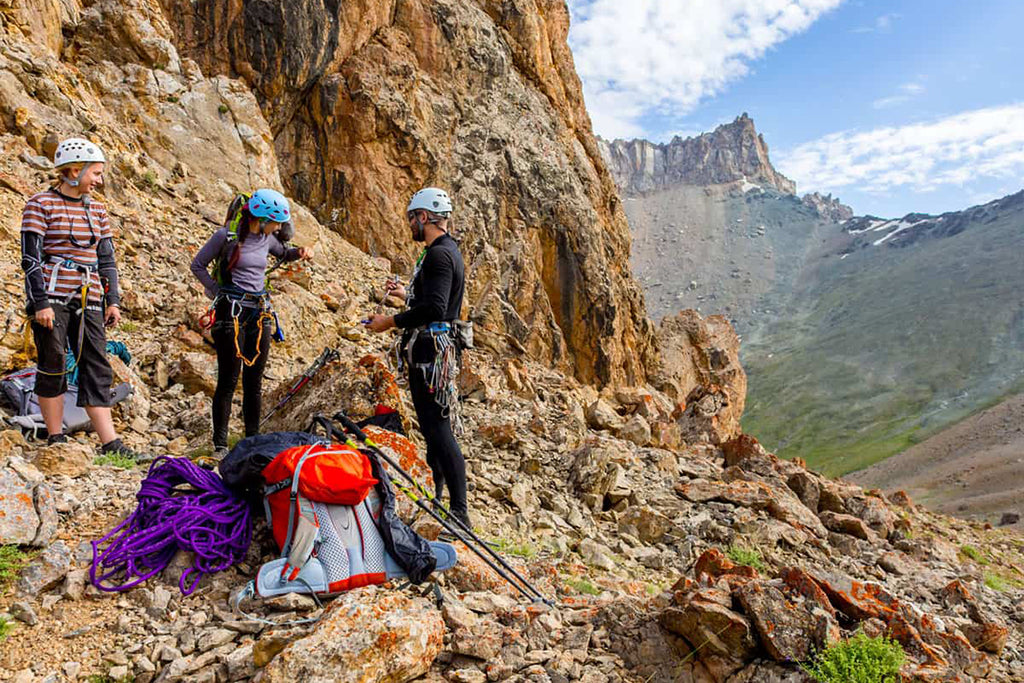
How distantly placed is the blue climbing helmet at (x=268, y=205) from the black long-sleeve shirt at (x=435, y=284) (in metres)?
1.92

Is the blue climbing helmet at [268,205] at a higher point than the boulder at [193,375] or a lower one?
higher

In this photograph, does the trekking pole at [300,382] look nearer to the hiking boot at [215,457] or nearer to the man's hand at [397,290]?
the hiking boot at [215,457]

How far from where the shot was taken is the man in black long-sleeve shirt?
17.6 ft

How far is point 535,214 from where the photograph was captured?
2870 cm

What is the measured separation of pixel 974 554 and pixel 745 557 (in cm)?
932

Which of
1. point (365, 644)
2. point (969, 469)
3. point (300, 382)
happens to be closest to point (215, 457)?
point (300, 382)

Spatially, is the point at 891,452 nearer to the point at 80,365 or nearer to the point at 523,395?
the point at 523,395

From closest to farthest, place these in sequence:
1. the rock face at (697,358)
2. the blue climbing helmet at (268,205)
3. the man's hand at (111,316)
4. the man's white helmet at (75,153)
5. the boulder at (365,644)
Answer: the boulder at (365,644) → the man's white helmet at (75,153) → the man's hand at (111,316) → the blue climbing helmet at (268,205) → the rock face at (697,358)

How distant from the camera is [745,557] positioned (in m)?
8.49

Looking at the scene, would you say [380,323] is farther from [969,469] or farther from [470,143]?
[969,469]

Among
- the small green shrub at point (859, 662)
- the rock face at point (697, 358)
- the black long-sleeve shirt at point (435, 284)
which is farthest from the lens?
the rock face at point (697, 358)

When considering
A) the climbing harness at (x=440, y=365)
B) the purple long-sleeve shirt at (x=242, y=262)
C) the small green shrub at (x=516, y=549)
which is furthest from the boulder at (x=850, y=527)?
the purple long-sleeve shirt at (x=242, y=262)

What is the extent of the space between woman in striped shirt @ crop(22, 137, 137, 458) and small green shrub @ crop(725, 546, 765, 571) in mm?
7567

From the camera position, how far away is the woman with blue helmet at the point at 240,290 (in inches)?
252
